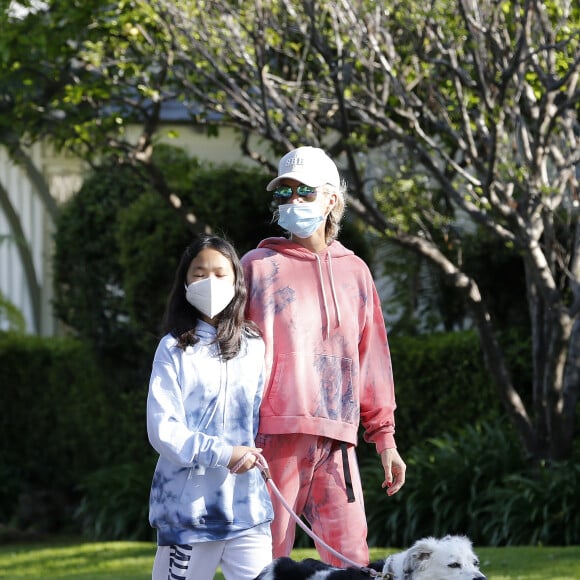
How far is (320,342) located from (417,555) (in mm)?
1080

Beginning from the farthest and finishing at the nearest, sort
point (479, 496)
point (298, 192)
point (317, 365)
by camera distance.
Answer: point (479, 496)
point (298, 192)
point (317, 365)

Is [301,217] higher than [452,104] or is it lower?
lower

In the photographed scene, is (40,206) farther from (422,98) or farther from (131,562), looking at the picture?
(131,562)

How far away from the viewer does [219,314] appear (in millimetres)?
4090

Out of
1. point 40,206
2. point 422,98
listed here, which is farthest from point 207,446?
point 40,206

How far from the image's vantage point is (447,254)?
10477 millimetres

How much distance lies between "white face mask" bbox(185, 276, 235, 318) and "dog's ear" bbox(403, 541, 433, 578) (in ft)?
3.46

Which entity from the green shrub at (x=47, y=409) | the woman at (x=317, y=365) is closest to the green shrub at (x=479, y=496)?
the green shrub at (x=47, y=409)

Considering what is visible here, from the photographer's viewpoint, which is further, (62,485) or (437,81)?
(62,485)

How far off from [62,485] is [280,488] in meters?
8.96

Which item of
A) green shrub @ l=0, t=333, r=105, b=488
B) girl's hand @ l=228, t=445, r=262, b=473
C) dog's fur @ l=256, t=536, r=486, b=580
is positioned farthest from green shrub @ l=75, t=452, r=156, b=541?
dog's fur @ l=256, t=536, r=486, b=580

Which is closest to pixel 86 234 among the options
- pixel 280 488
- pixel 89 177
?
pixel 89 177

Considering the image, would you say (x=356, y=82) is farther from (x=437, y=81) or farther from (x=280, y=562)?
(x=280, y=562)

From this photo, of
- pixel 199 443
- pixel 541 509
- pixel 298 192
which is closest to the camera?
pixel 199 443
